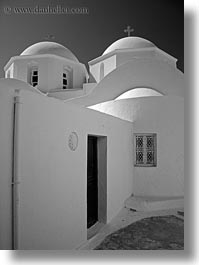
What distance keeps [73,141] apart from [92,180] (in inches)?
57.0

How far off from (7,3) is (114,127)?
9.77 feet

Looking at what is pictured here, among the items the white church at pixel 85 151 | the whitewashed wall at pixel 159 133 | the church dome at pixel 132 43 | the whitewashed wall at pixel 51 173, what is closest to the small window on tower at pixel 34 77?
the white church at pixel 85 151

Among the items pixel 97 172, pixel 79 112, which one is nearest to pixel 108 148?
pixel 97 172

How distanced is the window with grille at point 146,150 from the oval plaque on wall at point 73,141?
8.40 ft

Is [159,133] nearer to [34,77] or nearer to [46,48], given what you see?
[46,48]

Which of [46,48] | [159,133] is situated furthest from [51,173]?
[46,48]

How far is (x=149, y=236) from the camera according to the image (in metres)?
3.38

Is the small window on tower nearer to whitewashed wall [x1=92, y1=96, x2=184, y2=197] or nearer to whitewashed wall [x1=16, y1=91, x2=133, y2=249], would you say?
whitewashed wall [x1=92, y1=96, x2=184, y2=197]

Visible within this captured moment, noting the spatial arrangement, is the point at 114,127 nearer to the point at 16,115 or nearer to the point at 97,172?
the point at 97,172

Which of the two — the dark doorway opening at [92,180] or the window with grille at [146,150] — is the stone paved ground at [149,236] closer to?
the dark doorway opening at [92,180]

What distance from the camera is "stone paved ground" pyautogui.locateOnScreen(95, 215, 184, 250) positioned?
3.04 meters

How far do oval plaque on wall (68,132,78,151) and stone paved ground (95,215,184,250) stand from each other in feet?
4.76

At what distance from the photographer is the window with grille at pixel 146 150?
5.76m

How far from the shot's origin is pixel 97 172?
4.80m
